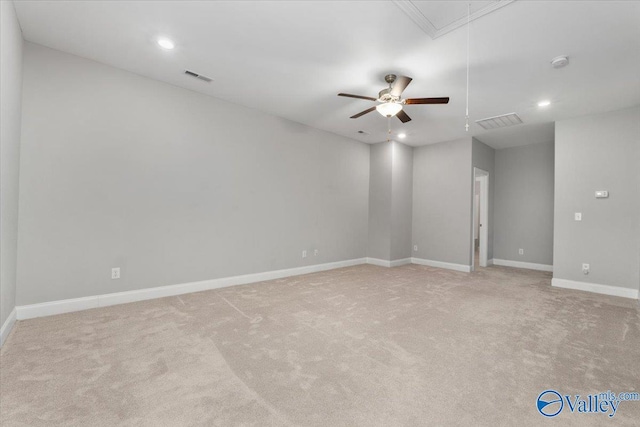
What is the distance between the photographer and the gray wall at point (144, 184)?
2961mm

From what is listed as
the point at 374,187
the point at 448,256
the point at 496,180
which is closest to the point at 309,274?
the point at 374,187

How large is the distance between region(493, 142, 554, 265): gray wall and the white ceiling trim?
17.3 ft

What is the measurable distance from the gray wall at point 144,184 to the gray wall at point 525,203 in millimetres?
4844

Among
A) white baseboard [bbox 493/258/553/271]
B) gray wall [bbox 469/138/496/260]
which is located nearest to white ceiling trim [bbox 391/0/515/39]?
gray wall [bbox 469/138/496/260]

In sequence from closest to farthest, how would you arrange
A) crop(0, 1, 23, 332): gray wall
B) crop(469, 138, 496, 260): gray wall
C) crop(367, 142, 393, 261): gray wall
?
crop(0, 1, 23, 332): gray wall
crop(469, 138, 496, 260): gray wall
crop(367, 142, 393, 261): gray wall

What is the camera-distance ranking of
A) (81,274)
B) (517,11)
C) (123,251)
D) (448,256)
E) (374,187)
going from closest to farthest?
(517,11) < (81,274) < (123,251) < (448,256) < (374,187)

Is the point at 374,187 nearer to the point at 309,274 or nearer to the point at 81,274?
the point at 309,274

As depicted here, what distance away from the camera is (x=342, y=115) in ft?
15.8

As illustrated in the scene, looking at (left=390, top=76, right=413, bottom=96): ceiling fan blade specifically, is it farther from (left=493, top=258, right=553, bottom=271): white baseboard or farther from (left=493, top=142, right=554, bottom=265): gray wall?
(left=493, top=258, right=553, bottom=271): white baseboard

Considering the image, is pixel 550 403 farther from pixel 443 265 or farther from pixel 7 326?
pixel 443 265

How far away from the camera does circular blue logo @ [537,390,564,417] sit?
5.41 ft

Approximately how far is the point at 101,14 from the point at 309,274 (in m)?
4.41

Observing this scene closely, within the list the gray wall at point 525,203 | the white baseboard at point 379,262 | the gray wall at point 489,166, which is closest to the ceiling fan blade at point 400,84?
the gray wall at point 489,166

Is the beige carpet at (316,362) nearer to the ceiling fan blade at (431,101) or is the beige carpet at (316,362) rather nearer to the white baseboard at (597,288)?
the white baseboard at (597,288)
